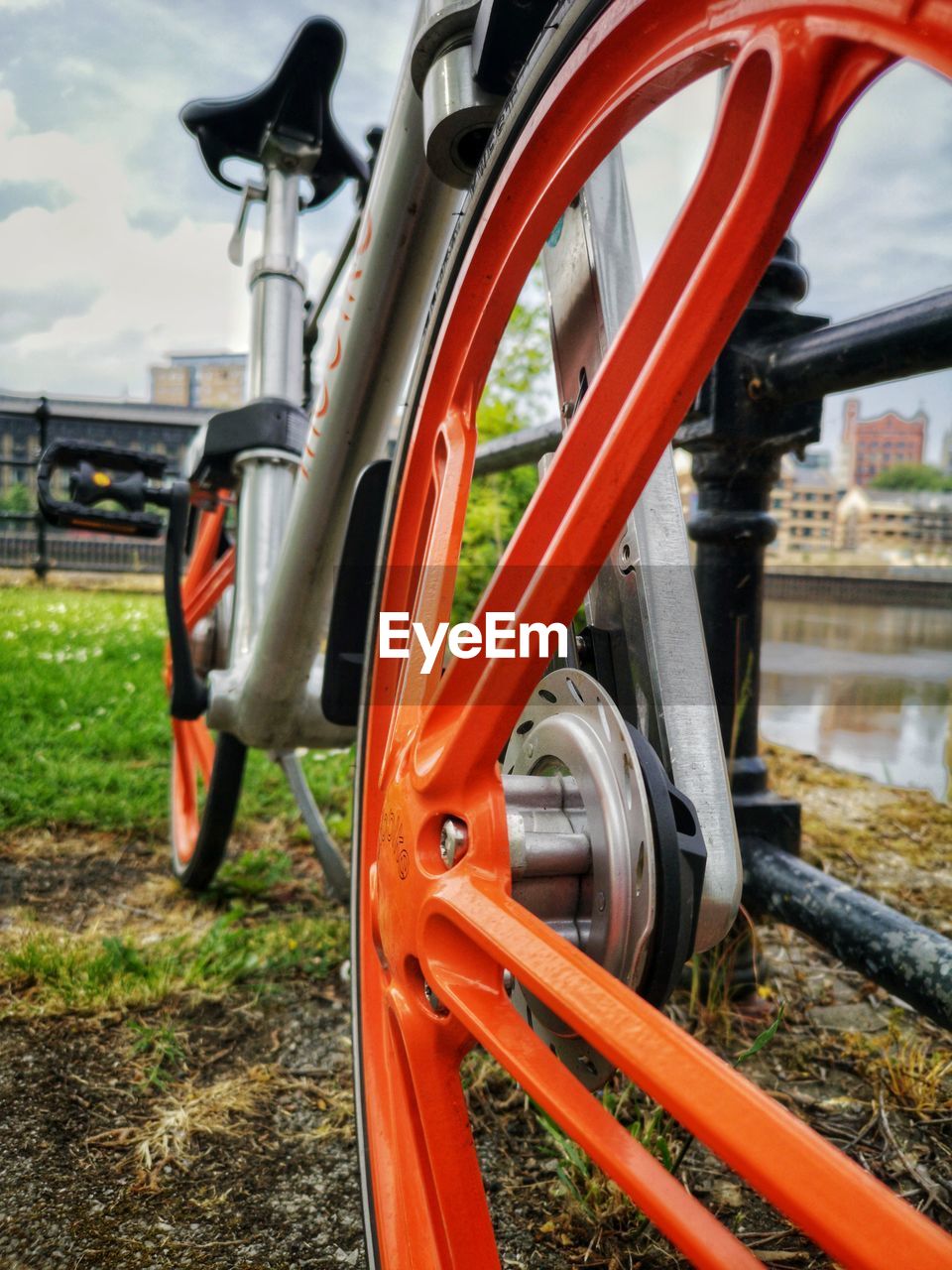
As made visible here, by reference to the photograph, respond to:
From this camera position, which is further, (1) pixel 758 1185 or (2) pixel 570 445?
(2) pixel 570 445

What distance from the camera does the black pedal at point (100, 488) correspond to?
173 cm

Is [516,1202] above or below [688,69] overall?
below

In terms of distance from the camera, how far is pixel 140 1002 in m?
1.34

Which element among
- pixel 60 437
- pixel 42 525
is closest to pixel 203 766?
pixel 60 437

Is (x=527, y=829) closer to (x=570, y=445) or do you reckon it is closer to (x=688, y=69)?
(x=570, y=445)

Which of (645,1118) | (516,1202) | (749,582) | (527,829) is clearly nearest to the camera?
(527,829)

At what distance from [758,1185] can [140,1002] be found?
118 cm

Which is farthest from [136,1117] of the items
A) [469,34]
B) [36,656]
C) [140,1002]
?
[36,656]

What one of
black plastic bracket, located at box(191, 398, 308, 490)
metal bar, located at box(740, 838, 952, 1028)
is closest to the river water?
metal bar, located at box(740, 838, 952, 1028)

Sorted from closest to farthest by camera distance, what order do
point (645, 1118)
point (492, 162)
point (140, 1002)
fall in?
point (492, 162), point (645, 1118), point (140, 1002)

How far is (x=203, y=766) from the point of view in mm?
1988

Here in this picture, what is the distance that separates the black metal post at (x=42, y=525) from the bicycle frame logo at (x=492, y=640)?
7.00 meters

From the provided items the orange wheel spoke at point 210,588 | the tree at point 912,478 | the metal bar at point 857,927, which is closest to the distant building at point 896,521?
the tree at point 912,478

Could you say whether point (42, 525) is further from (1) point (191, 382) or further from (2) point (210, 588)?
(1) point (191, 382)
